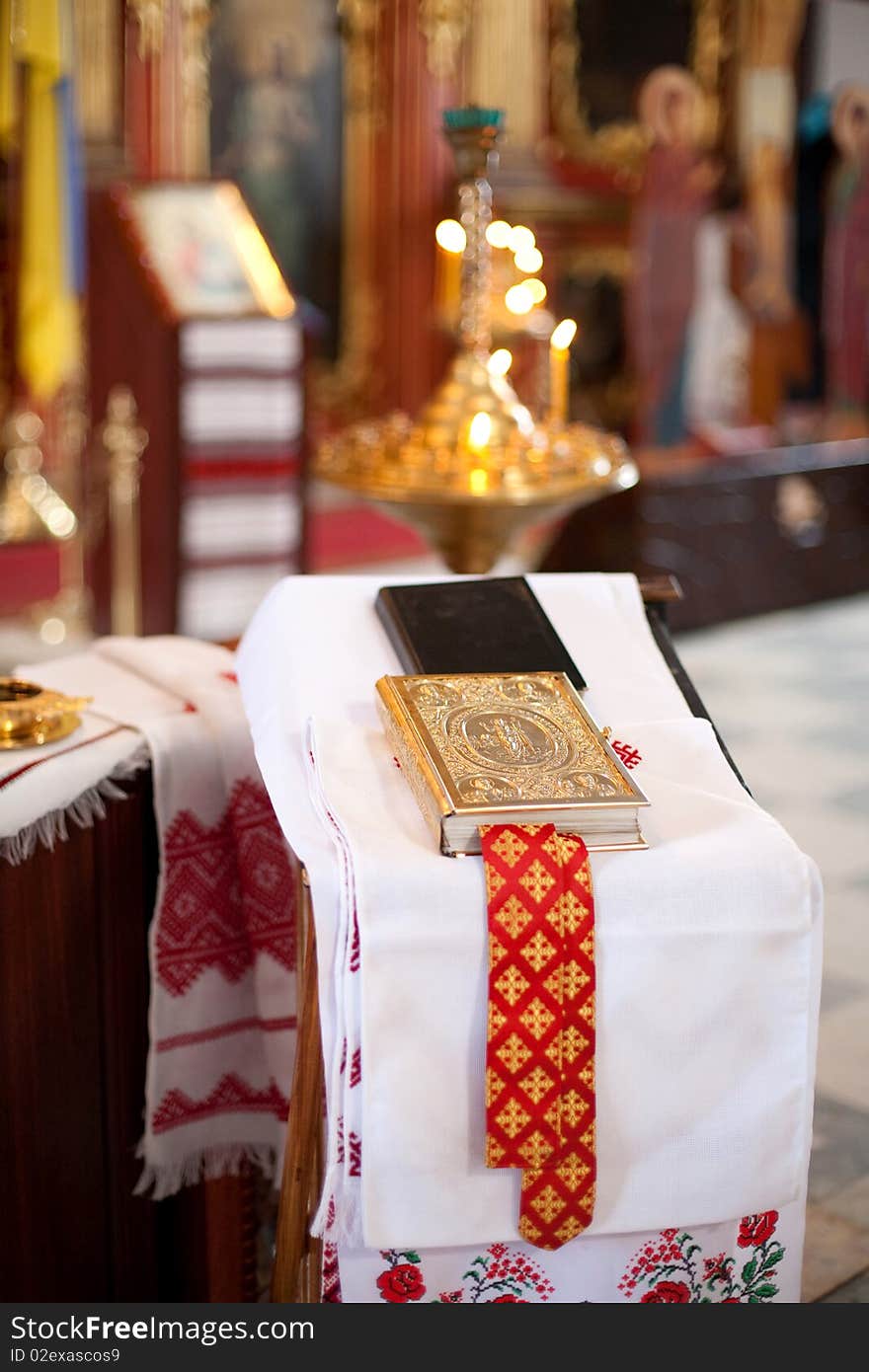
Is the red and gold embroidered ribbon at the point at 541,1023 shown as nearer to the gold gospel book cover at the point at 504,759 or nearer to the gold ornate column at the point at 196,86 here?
the gold gospel book cover at the point at 504,759

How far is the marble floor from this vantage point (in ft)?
7.70

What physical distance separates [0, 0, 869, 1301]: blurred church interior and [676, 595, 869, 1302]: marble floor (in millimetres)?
10

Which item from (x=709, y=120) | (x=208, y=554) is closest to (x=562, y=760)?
(x=208, y=554)

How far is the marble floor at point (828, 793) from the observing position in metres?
2.35

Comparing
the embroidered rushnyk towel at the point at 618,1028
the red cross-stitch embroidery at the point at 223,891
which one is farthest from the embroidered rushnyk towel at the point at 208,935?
the embroidered rushnyk towel at the point at 618,1028

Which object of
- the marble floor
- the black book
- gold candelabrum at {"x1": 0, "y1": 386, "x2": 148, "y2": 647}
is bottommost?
the marble floor

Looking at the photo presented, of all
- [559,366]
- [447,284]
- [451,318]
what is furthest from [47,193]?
[447,284]

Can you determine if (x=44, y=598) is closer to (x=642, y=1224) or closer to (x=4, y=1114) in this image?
(x=4, y=1114)

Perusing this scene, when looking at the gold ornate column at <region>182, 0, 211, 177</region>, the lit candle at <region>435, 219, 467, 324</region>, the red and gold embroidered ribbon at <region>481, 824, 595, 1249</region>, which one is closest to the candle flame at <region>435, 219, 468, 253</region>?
the red and gold embroidered ribbon at <region>481, 824, 595, 1249</region>

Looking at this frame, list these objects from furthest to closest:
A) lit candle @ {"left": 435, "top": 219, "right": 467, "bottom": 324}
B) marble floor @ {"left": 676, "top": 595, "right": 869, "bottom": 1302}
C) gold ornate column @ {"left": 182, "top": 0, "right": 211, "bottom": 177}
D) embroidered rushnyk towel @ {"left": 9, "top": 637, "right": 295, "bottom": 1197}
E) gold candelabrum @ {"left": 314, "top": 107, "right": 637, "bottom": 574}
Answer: lit candle @ {"left": 435, "top": 219, "right": 467, "bottom": 324} → gold ornate column @ {"left": 182, "top": 0, "right": 211, "bottom": 177} → gold candelabrum @ {"left": 314, "top": 107, "right": 637, "bottom": 574} → marble floor @ {"left": 676, "top": 595, "right": 869, "bottom": 1302} → embroidered rushnyk towel @ {"left": 9, "top": 637, "right": 295, "bottom": 1197}

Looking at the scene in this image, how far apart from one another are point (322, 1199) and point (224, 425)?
388cm

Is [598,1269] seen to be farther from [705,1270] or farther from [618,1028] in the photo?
[618,1028]

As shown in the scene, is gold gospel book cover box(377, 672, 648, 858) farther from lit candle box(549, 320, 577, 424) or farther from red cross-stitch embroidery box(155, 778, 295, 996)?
lit candle box(549, 320, 577, 424)

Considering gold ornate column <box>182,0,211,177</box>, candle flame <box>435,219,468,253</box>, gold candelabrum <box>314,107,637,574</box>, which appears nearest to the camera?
gold candelabrum <box>314,107,637,574</box>
